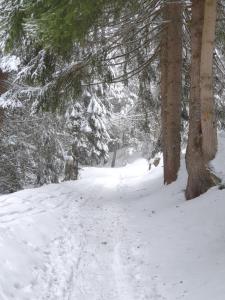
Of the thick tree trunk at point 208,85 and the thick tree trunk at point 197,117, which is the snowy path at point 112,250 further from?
the thick tree trunk at point 208,85

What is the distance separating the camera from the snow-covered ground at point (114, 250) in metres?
5.48

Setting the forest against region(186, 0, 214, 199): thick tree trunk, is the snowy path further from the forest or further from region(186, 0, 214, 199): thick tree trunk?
region(186, 0, 214, 199): thick tree trunk

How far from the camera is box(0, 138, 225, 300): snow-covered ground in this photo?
18.0 feet

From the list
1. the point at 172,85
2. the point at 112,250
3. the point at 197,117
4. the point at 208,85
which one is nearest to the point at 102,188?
the point at 172,85

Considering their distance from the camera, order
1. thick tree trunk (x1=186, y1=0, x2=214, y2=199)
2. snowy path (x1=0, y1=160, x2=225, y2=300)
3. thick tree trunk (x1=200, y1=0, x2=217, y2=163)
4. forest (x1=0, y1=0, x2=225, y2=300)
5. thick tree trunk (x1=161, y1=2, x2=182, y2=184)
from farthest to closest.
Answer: thick tree trunk (x1=161, y1=2, x2=182, y2=184)
thick tree trunk (x1=186, y1=0, x2=214, y2=199)
thick tree trunk (x1=200, y1=0, x2=217, y2=163)
forest (x1=0, y1=0, x2=225, y2=300)
snowy path (x1=0, y1=160, x2=225, y2=300)

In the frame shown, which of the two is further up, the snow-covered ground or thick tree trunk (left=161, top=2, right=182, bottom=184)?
thick tree trunk (left=161, top=2, right=182, bottom=184)

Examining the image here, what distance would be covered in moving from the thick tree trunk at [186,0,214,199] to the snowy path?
59 centimetres

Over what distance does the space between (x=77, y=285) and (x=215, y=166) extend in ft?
15.0

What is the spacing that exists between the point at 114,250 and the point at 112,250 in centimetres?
3

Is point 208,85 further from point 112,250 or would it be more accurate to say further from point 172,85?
point 112,250

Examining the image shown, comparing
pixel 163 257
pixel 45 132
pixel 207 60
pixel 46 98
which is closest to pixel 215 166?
pixel 207 60

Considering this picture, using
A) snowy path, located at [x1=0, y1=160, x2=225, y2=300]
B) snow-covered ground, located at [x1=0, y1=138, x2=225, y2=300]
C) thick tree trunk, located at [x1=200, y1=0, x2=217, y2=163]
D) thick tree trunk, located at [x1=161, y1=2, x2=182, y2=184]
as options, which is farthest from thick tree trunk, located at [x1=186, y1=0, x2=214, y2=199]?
thick tree trunk, located at [x1=161, y1=2, x2=182, y2=184]

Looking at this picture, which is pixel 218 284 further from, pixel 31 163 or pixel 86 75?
pixel 31 163

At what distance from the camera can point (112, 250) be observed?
23.9 ft
